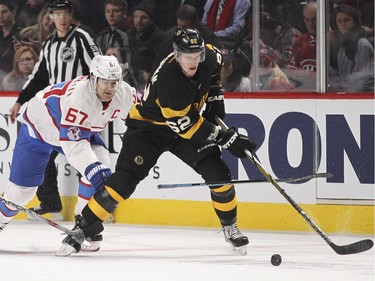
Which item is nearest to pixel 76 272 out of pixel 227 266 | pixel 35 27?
pixel 227 266

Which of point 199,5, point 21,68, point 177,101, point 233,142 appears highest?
point 199,5

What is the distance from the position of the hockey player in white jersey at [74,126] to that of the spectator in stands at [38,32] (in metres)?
1.87

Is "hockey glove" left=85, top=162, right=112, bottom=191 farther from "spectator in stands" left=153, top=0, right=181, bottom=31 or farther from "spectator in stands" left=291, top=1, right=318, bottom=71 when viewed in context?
"spectator in stands" left=153, top=0, right=181, bottom=31

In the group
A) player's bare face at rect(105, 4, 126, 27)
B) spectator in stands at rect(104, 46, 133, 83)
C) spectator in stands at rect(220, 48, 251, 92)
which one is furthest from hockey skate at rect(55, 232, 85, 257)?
player's bare face at rect(105, 4, 126, 27)

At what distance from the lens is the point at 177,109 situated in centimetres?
593

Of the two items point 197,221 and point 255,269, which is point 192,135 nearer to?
point 255,269

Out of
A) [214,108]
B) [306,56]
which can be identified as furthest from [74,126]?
[306,56]

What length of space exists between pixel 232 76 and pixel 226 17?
372mm

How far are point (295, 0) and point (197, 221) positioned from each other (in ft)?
4.89

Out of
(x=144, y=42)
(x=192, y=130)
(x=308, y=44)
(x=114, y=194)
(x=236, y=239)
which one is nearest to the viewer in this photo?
(x=192, y=130)

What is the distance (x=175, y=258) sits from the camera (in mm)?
6270

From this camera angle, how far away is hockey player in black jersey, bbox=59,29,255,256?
5.95 meters

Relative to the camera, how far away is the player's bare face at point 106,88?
6.25 meters

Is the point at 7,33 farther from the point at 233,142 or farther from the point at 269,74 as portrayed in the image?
the point at 233,142
